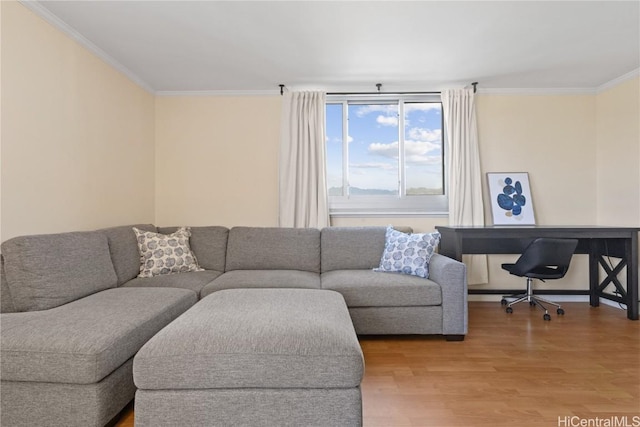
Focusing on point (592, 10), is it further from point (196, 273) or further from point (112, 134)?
point (112, 134)

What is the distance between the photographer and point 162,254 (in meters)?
3.13

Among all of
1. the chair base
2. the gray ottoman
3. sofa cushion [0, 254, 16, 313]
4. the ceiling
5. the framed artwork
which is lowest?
the chair base

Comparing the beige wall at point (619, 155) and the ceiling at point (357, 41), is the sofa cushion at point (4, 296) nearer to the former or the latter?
the ceiling at point (357, 41)

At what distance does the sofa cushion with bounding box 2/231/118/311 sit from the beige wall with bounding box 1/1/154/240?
224mm

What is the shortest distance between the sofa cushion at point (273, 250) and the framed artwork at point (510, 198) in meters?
2.01

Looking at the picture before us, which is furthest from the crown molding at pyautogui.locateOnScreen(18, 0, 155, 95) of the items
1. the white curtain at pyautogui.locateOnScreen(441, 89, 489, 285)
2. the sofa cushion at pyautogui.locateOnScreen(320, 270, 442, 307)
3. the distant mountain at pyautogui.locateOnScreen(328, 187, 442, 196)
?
the white curtain at pyautogui.locateOnScreen(441, 89, 489, 285)

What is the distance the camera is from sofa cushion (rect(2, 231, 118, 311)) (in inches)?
78.5

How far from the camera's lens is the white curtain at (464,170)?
3.84m

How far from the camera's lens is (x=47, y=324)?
5.55 ft

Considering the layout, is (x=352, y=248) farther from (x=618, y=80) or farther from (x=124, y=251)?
(x=618, y=80)

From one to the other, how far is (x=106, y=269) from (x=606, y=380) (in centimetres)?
328

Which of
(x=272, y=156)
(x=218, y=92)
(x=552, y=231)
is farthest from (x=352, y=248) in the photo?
(x=218, y=92)

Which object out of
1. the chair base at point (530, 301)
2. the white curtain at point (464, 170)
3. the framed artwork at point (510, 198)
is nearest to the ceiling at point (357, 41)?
the white curtain at point (464, 170)

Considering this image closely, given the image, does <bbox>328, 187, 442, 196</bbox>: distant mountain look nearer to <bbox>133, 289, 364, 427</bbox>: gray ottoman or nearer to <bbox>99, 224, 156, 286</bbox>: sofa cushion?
<bbox>99, 224, 156, 286</bbox>: sofa cushion
